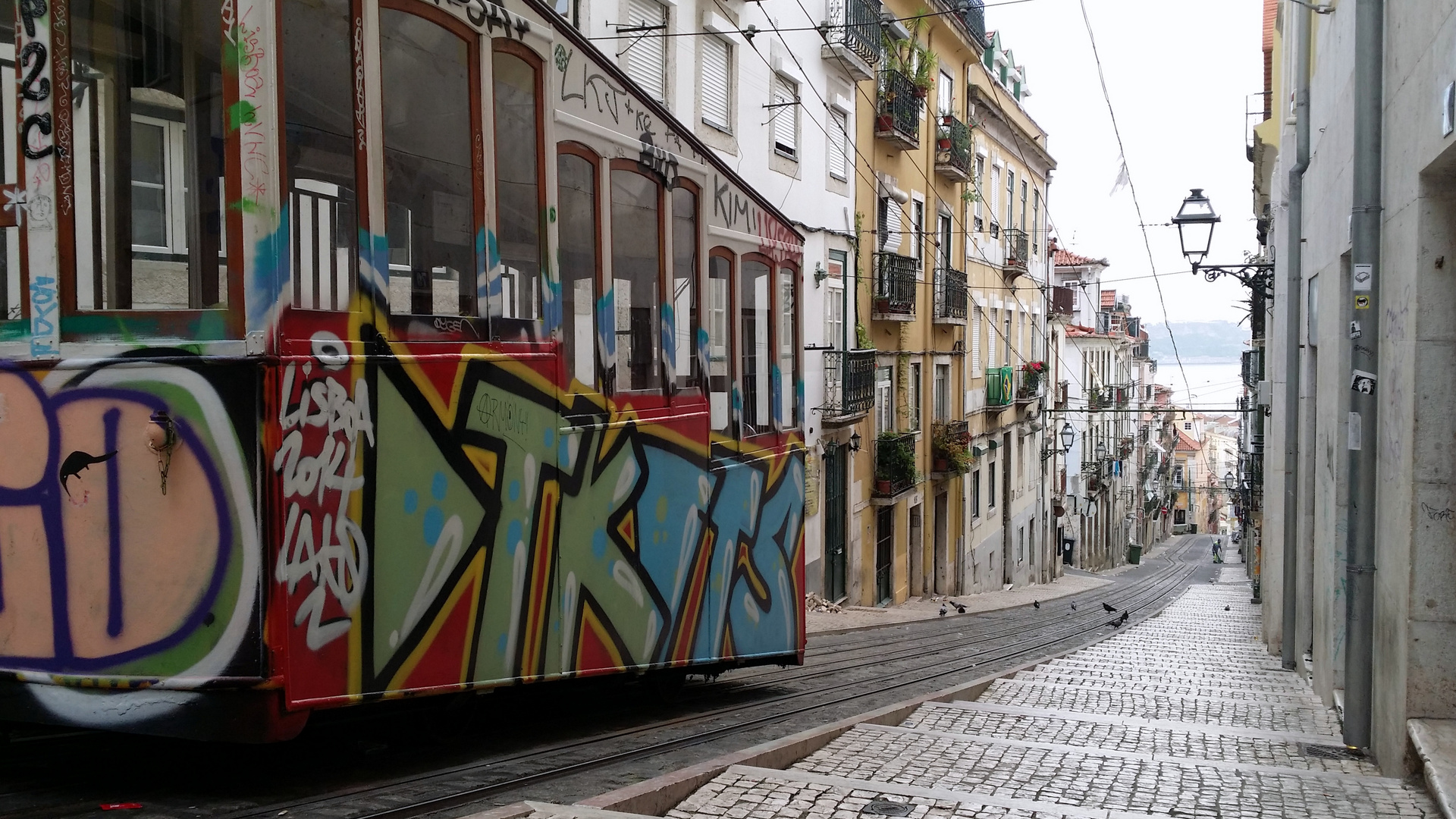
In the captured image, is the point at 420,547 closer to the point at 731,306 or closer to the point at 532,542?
the point at 532,542

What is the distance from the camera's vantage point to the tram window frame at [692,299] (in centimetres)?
864

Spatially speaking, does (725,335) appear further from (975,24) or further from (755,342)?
(975,24)

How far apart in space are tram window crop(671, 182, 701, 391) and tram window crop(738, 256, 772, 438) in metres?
1.03

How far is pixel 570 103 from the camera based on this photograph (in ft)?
23.3

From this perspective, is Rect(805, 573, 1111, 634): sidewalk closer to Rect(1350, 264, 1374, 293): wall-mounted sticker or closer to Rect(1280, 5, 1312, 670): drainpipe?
Rect(1280, 5, 1312, 670): drainpipe

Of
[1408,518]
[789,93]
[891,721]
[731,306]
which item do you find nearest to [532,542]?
[891,721]

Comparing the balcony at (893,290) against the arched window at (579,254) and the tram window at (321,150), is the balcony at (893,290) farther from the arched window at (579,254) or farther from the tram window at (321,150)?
the tram window at (321,150)

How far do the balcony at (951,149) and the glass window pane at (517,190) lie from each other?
22.3 m

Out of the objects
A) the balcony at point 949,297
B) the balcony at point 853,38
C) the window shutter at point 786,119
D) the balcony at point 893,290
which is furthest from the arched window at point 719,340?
the balcony at point 949,297

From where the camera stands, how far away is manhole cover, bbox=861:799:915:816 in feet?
17.1

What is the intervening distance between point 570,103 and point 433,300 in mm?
1790

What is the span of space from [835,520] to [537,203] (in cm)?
1593

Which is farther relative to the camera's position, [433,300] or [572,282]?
[572,282]

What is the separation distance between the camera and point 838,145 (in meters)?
22.6
